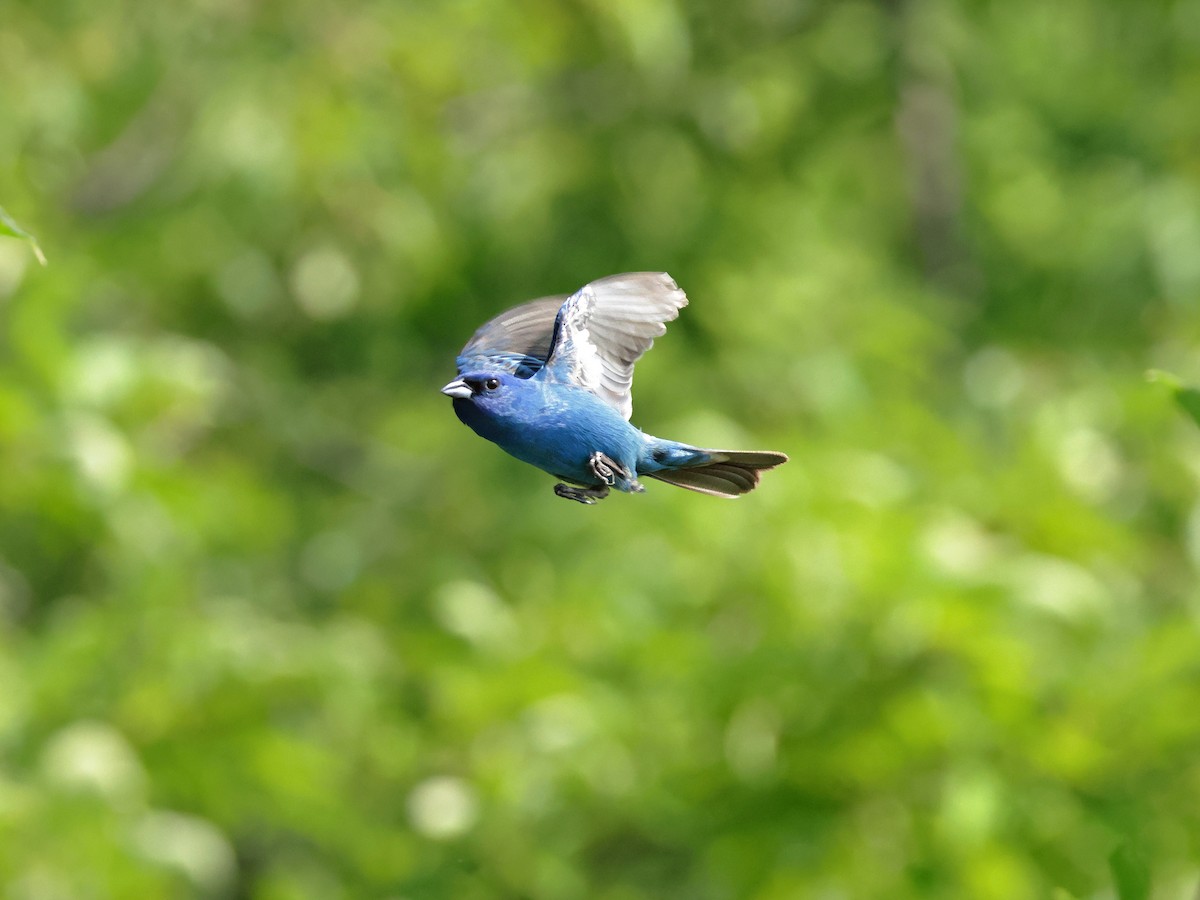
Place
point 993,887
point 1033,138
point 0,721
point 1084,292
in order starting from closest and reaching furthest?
point 993,887
point 0,721
point 1084,292
point 1033,138

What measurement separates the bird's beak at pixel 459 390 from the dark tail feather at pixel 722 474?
27cm

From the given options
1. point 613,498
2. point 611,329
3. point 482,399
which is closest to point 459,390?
point 482,399

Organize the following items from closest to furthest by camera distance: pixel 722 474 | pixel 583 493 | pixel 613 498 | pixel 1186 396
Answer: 1. pixel 583 493
2. pixel 1186 396
3. pixel 722 474
4. pixel 613 498

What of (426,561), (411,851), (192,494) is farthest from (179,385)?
(426,561)

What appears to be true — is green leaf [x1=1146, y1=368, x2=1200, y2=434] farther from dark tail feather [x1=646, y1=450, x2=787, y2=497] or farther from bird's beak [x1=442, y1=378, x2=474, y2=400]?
bird's beak [x1=442, y1=378, x2=474, y2=400]

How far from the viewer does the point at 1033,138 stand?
8.69 meters

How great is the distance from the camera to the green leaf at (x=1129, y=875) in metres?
1.87

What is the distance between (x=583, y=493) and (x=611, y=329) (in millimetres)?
343

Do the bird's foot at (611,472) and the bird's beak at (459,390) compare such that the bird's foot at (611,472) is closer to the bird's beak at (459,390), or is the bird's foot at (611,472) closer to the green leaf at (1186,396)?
the bird's beak at (459,390)

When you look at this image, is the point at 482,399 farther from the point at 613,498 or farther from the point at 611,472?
the point at 613,498

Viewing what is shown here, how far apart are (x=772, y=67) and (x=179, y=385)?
373 centimetres

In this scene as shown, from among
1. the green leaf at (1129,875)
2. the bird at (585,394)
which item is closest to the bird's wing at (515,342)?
the bird at (585,394)

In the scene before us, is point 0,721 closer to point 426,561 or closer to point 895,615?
point 895,615

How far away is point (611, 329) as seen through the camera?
1.80 meters
